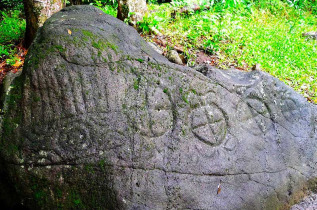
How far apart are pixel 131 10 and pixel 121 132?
10.8 ft

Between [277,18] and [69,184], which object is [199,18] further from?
[69,184]

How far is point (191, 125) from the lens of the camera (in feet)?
7.23

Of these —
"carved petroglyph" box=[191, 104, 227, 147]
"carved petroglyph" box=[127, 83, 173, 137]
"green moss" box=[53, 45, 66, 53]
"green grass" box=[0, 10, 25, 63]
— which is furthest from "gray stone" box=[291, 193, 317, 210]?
"green grass" box=[0, 10, 25, 63]

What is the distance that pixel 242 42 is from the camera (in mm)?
5242

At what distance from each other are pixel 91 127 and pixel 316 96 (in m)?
4.00

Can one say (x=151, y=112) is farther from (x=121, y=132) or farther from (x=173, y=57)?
(x=173, y=57)

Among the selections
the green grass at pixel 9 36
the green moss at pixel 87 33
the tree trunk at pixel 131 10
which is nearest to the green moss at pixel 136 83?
the green moss at pixel 87 33

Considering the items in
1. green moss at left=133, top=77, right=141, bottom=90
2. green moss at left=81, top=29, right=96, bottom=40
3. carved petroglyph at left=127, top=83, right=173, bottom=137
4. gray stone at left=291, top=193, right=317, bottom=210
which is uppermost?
green moss at left=81, top=29, right=96, bottom=40

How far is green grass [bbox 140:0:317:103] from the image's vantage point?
473 centimetres

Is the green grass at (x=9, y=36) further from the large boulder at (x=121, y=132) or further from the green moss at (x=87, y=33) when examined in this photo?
the green moss at (x=87, y=33)

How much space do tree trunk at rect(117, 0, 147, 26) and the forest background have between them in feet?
0.28

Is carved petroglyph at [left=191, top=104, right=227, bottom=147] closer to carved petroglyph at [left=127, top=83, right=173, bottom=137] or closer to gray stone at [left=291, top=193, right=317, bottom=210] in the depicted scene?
carved petroglyph at [left=127, top=83, right=173, bottom=137]

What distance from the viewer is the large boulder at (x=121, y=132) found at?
182 cm

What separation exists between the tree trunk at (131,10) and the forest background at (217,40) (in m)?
0.08
